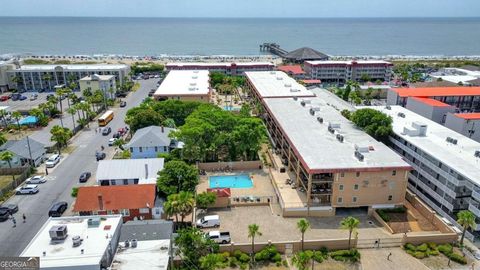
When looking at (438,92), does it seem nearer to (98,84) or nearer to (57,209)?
(57,209)

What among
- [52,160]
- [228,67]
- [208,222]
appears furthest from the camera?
[228,67]

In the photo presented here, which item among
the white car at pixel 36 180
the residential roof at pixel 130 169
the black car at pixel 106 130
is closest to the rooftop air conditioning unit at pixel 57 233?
the residential roof at pixel 130 169

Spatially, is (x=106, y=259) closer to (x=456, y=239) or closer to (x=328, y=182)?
(x=328, y=182)

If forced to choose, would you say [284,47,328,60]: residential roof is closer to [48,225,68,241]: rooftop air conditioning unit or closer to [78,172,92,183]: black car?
[78,172,92,183]: black car

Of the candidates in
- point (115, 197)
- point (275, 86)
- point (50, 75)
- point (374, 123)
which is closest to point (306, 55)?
point (275, 86)

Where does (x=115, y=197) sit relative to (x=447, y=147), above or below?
below

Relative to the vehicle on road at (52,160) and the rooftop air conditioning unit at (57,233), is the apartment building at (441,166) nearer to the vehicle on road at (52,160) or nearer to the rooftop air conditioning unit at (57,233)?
the rooftop air conditioning unit at (57,233)
